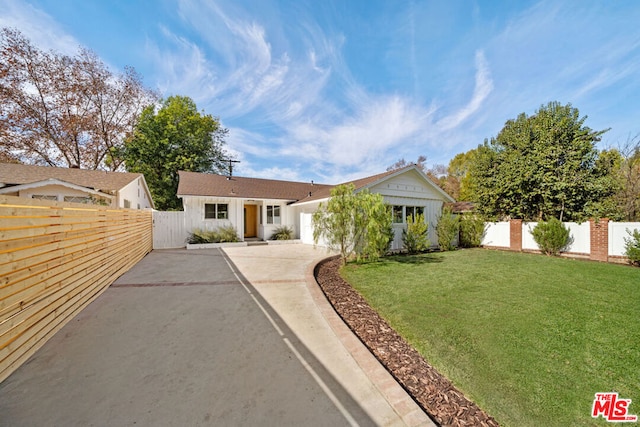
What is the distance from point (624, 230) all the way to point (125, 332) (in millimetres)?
15610

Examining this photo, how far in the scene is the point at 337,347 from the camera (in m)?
3.09

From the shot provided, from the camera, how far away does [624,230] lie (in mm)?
9062

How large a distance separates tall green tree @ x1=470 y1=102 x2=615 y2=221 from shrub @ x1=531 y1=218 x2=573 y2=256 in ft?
5.07

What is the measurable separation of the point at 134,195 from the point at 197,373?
1641cm

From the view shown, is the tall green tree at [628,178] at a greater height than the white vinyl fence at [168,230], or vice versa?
the tall green tree at [628,178]

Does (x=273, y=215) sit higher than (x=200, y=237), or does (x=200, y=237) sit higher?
(x=273, y=215)

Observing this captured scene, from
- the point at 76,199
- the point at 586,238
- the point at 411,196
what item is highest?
the point at 411,196

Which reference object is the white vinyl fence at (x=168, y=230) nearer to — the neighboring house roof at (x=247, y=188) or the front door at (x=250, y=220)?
the neighboring house roof at (x=247, y=188)

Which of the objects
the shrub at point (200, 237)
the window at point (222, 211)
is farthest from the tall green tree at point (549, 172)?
the shrub at point (200, 237)

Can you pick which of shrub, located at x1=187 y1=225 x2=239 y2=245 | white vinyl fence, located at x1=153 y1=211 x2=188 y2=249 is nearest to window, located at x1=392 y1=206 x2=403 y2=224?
shrub, located at x1=187 y1=225 x2=239 y2=245

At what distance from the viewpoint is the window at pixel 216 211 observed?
46.0 feet

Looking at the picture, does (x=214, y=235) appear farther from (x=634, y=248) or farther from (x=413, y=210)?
(x=634, y=248)

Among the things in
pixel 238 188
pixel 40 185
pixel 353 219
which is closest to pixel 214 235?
pixel 238 188

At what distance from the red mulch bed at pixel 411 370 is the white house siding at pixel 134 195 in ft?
44.8
